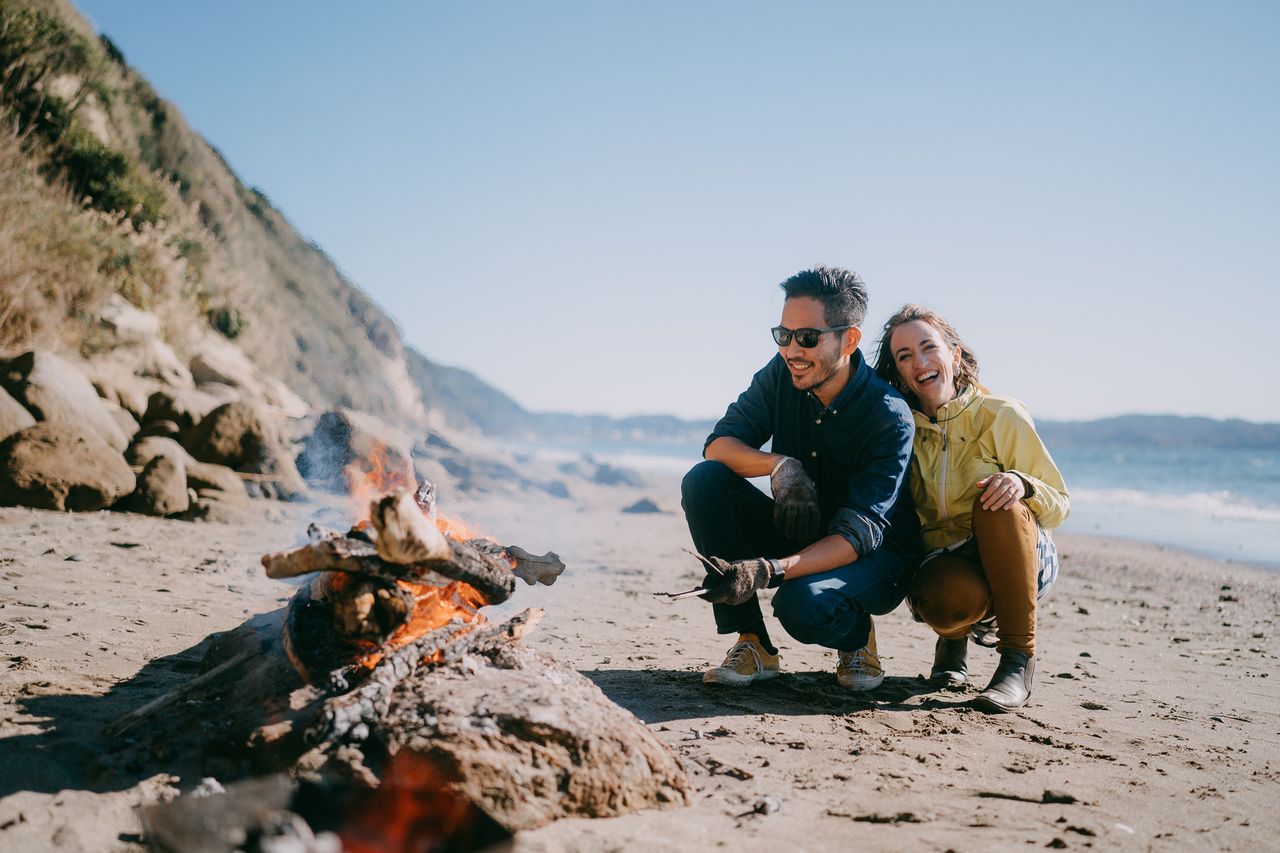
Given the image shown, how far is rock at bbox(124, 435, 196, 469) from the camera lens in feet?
23.2

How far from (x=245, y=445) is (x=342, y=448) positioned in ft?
3.98

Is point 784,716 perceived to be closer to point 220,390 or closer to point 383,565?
point 383,565

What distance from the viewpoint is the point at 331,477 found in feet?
31.8

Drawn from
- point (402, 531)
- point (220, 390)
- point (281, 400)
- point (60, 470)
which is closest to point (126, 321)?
point (220, 390)

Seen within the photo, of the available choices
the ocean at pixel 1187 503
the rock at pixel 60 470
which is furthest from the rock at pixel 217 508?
the ocean at pixel 1187 503

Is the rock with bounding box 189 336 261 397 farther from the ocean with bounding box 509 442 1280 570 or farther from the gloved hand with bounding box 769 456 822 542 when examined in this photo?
the ocean with bounding box 509 442 1280 570

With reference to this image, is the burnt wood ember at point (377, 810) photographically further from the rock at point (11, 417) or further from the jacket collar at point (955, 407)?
the rock at point (11, 417)

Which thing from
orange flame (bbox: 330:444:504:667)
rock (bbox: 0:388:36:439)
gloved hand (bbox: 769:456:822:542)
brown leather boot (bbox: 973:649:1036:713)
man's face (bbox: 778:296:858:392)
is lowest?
brown leather boot (bbox: 973:649:1036:713)

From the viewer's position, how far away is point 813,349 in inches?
139

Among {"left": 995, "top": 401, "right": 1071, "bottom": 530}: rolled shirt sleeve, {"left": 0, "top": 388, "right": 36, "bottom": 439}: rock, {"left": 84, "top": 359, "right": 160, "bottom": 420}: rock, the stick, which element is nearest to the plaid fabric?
{"left": 995, "top": 401, "right": 1071, "bottom": 530}: rolled shirt sleeve

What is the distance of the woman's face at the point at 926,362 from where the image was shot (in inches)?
145

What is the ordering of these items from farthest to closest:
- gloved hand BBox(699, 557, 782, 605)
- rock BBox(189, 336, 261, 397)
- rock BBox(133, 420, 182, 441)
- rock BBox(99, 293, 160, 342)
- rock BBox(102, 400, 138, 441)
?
rock BBox(189, 336, 261, 397), rock BBox(99, 293, 160, 342), rock BBox(133, 420, 182, 441), rock BBox(102, 400, 138, 441), gloved hand BBox(699, 557, 782, 605)

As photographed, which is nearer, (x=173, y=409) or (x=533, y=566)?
(x=533, y=566)

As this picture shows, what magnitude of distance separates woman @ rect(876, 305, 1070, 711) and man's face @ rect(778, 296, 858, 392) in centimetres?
39
